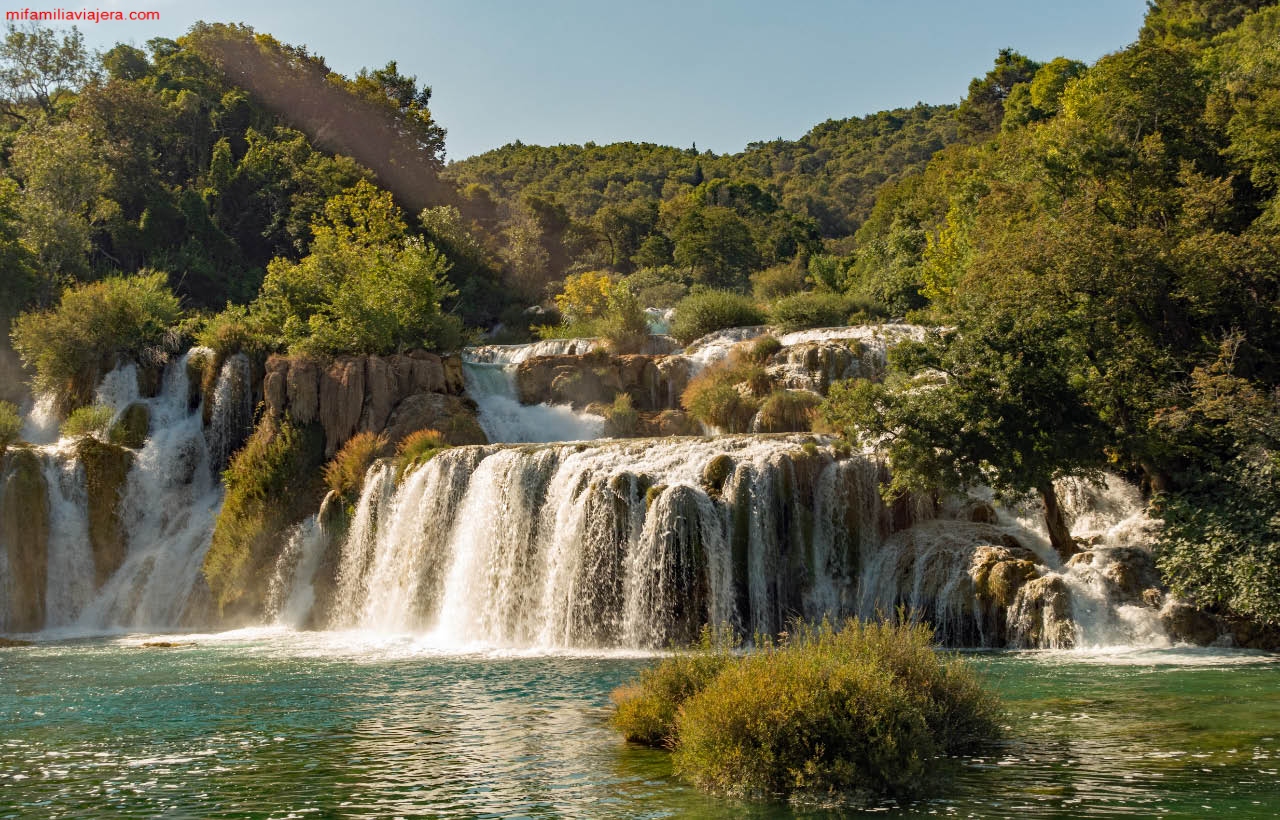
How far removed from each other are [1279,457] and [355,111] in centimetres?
5518

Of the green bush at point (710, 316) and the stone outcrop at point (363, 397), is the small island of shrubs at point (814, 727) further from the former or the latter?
the green bush at point (710, 316)

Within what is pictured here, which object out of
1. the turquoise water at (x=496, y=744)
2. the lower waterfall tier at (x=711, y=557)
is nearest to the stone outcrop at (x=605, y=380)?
the lower waterfall tier at (x=711, y=557)

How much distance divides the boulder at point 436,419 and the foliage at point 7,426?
33.9ft

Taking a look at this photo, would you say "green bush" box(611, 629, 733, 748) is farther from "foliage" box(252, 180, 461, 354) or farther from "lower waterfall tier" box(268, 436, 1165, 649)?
"foliage" box(252, 180, 461, 354)

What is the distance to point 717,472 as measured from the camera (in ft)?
69.0

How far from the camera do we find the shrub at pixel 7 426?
28312 millimetres

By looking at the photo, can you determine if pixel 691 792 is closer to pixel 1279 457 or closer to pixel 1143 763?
pixel 1143 763

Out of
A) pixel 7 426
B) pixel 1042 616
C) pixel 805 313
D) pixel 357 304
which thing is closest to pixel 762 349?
pixel 805 313

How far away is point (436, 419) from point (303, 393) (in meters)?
3.90

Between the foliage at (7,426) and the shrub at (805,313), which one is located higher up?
the shrub at (805,313)

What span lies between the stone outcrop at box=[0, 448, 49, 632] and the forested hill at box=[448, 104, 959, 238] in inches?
2497

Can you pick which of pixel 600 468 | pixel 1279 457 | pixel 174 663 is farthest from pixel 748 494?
pixel 174 663

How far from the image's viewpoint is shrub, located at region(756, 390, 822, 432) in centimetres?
2575

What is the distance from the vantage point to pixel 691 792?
8992mm
